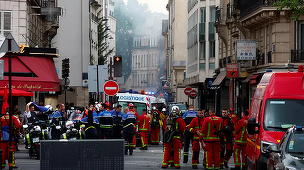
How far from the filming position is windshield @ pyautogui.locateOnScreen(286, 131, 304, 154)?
1138cm

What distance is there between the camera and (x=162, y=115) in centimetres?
2958

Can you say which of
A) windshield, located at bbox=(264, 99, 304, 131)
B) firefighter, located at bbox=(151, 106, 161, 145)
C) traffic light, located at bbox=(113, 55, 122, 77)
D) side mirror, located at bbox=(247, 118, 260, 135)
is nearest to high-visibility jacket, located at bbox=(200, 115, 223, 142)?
windshield, located at bbox=(264, 99, 304, 131)

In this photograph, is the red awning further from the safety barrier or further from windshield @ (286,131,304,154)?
windshield @ (286,131,304,154)

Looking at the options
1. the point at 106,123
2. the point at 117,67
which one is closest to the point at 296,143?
the point at 106,123

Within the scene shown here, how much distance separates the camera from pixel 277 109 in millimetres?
14344

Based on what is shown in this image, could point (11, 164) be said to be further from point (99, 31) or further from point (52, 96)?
point (99, 31)

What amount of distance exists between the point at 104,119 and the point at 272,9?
12770 millimetres

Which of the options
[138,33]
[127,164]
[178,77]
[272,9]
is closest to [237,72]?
[272,9]

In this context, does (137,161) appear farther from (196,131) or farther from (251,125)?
(251,125)

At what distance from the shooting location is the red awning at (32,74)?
35000mm

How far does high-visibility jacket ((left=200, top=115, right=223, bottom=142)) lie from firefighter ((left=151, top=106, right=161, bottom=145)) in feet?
40.9

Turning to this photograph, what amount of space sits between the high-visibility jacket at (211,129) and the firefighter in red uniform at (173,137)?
1.37m

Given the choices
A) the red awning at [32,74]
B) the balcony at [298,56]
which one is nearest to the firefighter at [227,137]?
the balcony at [298,56]

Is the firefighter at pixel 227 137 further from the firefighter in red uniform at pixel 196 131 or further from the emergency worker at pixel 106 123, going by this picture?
the emergency worker at pixel 106 123
